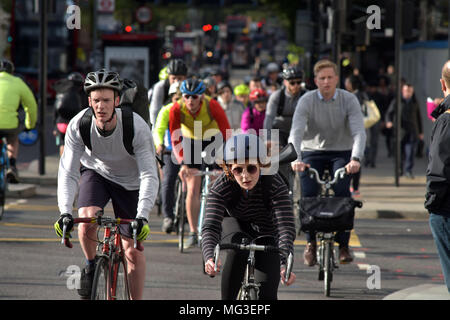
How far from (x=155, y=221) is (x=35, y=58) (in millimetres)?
33845

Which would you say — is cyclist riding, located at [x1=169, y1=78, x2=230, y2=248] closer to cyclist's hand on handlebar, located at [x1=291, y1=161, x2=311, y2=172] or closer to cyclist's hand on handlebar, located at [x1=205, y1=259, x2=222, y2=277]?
cyclist's hand on handlebar, located at [x1=291, y1=161, x2=311, y2=172]

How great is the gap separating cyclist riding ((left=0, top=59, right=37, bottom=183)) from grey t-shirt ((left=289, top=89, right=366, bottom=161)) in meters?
4.82

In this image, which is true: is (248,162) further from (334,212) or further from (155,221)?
(155,221)

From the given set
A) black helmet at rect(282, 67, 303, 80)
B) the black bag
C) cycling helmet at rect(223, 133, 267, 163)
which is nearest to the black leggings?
cycling helmet at rect(223, 133, 267, 163)

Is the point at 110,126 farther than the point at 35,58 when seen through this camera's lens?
No

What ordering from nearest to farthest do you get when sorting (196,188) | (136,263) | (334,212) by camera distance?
(136,263) < (334,212) < (196,188)

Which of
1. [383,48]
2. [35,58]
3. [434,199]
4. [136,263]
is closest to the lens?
[434,199]

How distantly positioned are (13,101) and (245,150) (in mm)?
8155

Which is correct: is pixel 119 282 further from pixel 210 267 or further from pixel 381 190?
pixel 381 190

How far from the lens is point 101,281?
6.16 meters

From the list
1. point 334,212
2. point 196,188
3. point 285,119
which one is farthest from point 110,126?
point 285,119

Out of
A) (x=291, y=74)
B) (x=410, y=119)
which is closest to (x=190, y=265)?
(x=291, y=74)

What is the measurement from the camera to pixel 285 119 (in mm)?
12555

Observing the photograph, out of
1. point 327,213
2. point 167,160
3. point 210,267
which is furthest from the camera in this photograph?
point 167,160
